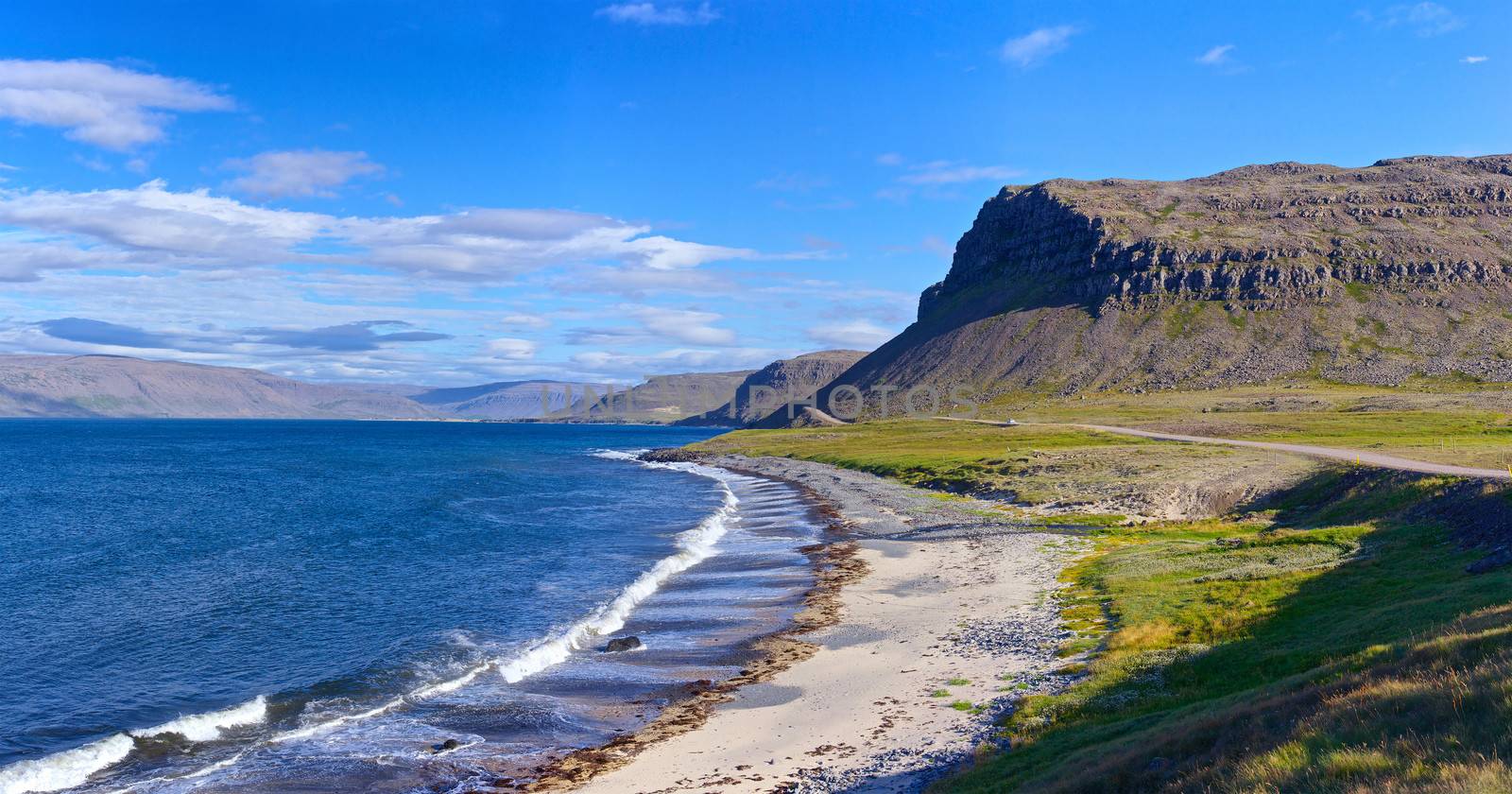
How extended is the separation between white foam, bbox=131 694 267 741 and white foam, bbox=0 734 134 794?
1034 millimetres

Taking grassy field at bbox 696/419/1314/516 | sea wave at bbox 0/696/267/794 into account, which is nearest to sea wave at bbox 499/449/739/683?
sea wave at bbox 0/696/267/794

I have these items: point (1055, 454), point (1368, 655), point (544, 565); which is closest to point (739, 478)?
point (1055, 454)

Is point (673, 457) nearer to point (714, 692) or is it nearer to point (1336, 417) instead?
point (1336, 417)

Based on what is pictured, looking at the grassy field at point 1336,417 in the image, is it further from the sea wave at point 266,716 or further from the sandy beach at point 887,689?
the sea wave at point 266,716

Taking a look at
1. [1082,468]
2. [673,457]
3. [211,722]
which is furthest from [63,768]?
[673,457]

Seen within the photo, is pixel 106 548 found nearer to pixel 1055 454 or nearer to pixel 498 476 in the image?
pixel 498 476

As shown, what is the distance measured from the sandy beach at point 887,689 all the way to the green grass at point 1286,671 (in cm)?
197

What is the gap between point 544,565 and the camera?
183 feet

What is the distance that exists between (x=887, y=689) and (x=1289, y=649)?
36.3ft

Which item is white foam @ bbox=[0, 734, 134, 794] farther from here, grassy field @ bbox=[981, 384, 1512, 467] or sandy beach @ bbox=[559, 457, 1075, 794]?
grassy field @ bbox=[981, 384, 1512, 467]

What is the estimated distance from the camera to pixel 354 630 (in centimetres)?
3953

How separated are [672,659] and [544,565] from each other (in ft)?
79.5

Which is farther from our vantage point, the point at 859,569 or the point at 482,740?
the point at 859,569

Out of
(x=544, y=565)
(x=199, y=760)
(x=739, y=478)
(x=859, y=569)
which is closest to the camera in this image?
A: (x=199, y=760)
